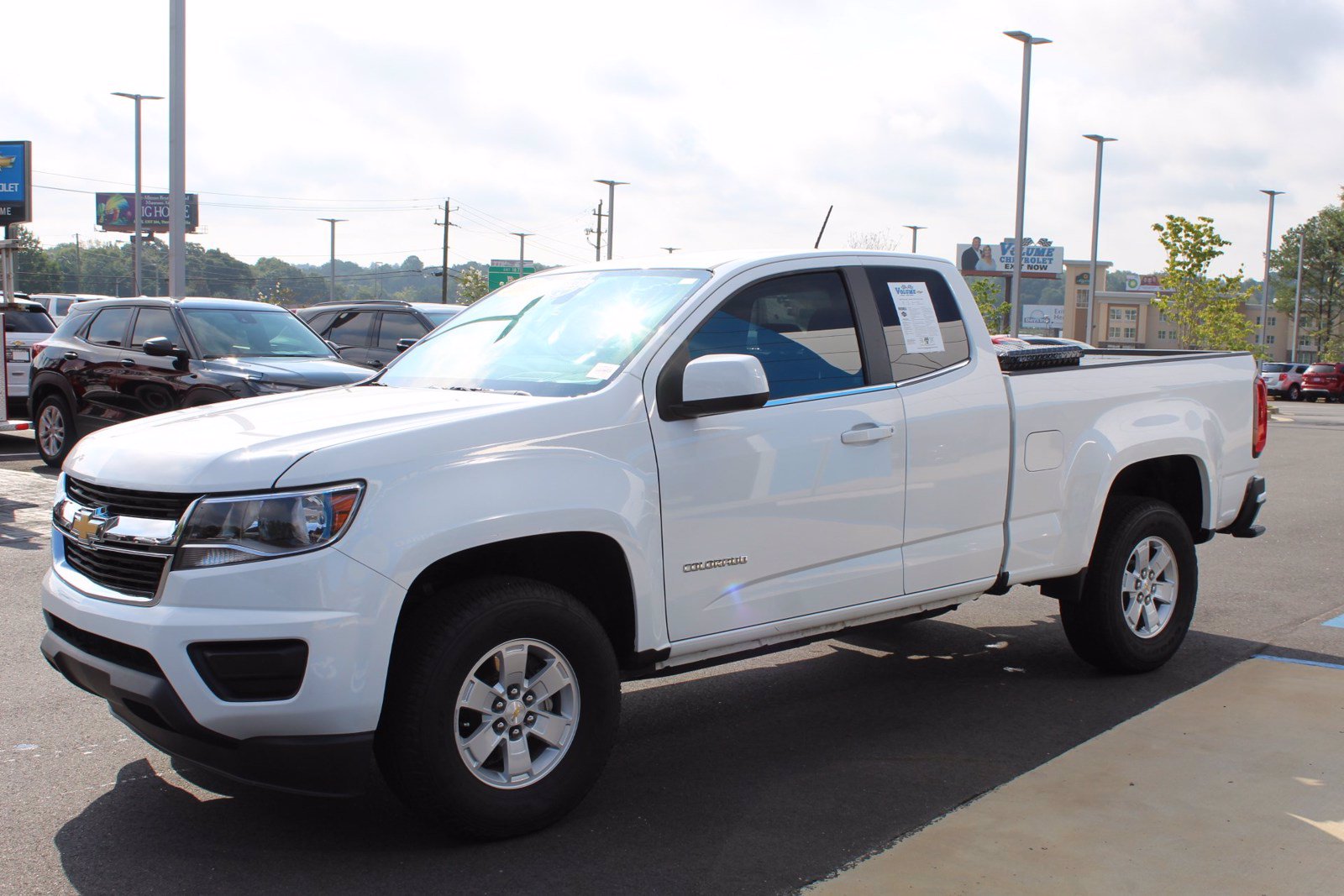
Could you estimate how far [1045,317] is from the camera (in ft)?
342

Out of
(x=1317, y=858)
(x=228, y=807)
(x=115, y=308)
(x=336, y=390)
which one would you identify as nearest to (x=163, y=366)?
(x=115, y=308)

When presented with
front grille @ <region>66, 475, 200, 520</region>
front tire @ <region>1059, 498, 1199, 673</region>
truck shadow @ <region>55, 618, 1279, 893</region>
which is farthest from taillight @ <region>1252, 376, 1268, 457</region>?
front grille @ <region>66, 475, 200, 520</region>

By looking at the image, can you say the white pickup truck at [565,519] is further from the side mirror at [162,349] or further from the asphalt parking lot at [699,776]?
the side mirror at [162,349]

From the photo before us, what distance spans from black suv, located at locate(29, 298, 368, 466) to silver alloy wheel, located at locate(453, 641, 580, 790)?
24.2 ft

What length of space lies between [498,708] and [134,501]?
1.28 metres

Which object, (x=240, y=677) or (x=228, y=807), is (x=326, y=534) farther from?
(x=228, y=807)

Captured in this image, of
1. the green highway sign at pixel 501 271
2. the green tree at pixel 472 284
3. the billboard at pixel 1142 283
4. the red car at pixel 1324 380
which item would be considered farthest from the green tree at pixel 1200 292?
the billboard at pixel 1142 283

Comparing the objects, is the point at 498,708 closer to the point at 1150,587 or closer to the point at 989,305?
the point at 1150,587

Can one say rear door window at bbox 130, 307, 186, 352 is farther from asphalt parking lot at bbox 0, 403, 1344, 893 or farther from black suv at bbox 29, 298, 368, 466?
asphalt parking lot at bbox 0, 403, 1344, 893

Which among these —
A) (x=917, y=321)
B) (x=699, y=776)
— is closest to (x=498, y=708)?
(x=699, y=776)

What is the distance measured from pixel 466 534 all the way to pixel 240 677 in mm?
747

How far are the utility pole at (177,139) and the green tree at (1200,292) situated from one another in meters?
29.6

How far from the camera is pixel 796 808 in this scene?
428 cm

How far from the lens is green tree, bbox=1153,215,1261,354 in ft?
119
